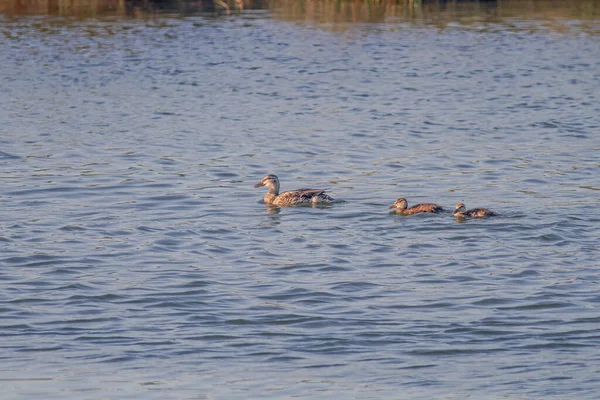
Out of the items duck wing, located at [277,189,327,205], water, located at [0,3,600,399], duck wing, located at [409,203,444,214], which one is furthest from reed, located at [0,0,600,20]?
duck wing, located at [409,203,444,214]

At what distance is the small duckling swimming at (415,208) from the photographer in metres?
15.1

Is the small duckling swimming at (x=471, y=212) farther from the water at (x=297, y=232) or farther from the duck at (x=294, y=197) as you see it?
the duck at (x=294, y=197)

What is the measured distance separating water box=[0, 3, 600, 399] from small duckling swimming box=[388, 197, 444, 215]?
137 mm

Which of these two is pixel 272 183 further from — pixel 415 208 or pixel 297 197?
pixel 415 208

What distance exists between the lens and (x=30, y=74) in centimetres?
2972

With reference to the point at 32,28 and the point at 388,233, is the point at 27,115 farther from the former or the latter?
the point at 32,28

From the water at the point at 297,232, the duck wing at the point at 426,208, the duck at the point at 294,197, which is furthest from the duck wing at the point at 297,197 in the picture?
the duck wing at the point at 426,208

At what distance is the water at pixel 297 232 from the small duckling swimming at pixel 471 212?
0.44 ft

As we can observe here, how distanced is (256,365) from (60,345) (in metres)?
1.86

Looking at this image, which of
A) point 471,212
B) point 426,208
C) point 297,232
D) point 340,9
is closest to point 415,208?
point 426,208

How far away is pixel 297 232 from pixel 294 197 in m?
1.48

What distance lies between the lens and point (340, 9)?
42906mm

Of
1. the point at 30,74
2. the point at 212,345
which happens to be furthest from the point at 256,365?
the point at 30,74

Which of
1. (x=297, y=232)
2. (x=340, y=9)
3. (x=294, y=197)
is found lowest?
(x=297, y=232)
